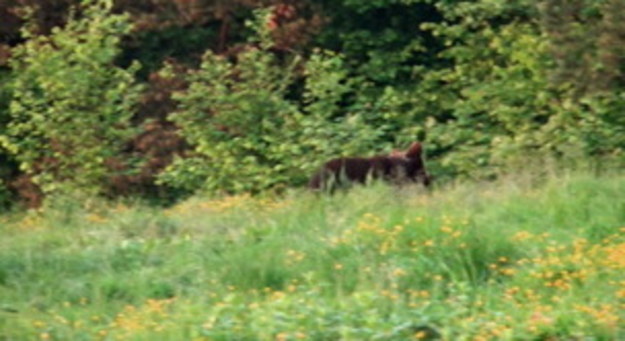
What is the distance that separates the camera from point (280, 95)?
20.3 meters

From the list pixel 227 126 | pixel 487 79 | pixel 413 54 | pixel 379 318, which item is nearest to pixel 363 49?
pixel 413 54

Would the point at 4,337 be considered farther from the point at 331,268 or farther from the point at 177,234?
the point at 177,234

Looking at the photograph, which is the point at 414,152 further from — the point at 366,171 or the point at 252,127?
the point at 252,127

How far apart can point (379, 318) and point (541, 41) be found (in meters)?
12.5

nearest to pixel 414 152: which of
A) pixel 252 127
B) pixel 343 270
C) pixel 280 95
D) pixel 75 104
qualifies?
pixel 252 127

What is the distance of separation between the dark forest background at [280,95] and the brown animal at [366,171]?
105 inches

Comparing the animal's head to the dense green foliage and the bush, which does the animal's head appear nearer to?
the bush

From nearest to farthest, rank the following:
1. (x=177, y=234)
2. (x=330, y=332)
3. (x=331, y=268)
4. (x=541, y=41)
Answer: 1. (x=330, y=332)
2. (x=331, y=268)
3. (x=177, y=234)
4. (x=541, y=41)

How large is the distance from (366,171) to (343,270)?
5.23 m

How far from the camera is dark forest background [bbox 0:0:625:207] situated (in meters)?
18.5

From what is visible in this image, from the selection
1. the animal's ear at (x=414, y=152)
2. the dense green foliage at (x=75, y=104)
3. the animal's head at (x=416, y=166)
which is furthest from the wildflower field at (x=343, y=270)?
the dense green foliage at (x=75, y=104)

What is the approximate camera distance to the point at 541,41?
19469 millimetres

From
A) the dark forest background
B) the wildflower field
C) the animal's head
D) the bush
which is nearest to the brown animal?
the animal's head

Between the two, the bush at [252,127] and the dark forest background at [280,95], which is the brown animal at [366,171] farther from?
the bush at [252,127]
